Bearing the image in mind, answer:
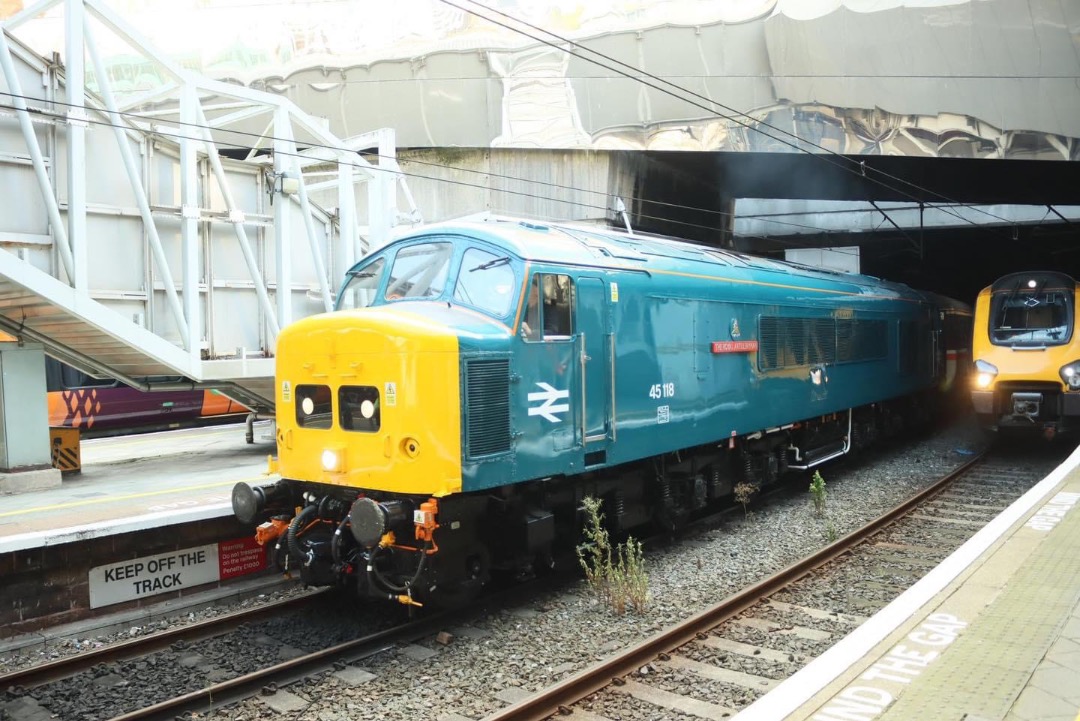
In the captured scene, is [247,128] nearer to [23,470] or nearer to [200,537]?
[23,470]

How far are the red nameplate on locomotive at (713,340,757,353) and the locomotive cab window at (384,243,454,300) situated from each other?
3818 millimetres

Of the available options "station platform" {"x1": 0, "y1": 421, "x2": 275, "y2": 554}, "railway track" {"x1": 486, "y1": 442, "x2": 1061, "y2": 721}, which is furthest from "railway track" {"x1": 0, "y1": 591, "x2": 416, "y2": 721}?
"railway track" {"x1": 486, "y1": 442, "x2": 1061, "y2": 721}

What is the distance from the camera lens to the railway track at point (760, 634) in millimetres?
5520

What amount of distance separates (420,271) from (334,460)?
198cm

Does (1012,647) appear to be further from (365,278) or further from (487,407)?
(365,278)

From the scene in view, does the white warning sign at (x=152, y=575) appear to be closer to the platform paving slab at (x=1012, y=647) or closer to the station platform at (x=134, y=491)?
the station platform at (x=134, y=491)

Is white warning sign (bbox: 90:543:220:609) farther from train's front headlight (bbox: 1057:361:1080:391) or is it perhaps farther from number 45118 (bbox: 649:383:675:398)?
train's front headlight (bbox: 1057:361:1080:391)

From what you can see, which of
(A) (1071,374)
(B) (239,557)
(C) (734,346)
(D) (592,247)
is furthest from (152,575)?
(A) (1071,374)

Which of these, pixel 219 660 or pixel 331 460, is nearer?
pixel 219 660

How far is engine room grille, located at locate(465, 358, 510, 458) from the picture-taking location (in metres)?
6.47

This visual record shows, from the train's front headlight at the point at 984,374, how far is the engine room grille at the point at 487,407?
1116 cm

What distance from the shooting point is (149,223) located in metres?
10.5

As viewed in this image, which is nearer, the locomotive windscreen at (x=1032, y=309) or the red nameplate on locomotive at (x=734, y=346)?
the red nameplate on locomotive at (x=734, y=346)

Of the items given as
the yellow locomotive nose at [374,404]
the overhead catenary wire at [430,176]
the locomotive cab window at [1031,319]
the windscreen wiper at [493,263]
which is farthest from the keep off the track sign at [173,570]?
the locomotive cab window at [1031,319]
